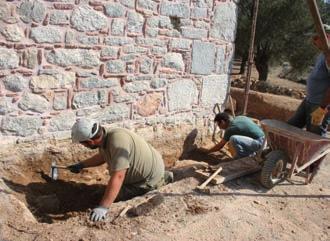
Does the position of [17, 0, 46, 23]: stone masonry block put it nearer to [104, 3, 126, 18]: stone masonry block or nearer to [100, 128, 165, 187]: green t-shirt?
[104, 3, 126, 18]: stone masonry block

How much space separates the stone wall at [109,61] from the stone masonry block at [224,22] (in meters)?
0.02

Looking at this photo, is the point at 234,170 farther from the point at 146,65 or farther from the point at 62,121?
the point at 62,121

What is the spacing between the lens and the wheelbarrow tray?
212 inches

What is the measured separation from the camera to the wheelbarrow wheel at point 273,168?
5.48 metres

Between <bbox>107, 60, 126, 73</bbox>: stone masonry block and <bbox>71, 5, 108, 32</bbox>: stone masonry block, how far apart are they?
489mm

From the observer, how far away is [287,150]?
560 centimetres

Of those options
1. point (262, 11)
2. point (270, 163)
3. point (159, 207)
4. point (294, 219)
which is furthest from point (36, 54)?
point (262, 11)

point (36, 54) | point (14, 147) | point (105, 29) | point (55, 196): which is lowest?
point (55, 196)

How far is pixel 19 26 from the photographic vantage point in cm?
498

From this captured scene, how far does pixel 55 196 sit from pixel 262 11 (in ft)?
46.9

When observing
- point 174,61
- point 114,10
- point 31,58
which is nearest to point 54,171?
point 31,58

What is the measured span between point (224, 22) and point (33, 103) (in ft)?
11.4

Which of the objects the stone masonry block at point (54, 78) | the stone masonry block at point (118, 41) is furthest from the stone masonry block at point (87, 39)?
the stone masonry block at point (54, 78)

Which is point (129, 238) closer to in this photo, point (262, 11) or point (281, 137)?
point (281, 137)
